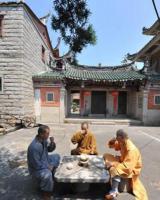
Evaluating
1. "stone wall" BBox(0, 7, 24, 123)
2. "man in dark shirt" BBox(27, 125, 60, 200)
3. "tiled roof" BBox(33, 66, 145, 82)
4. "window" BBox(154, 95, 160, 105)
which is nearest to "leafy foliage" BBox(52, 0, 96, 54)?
"man in dark shirt" BBox(27, 125, 60, 200)

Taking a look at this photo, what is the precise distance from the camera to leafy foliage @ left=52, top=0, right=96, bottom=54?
4.38 meters

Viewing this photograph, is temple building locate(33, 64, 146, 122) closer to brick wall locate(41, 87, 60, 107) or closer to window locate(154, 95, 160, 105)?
brick wall locate(41, 87, 60, 107)

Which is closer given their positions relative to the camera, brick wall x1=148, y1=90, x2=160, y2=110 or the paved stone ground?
the paved stone ground

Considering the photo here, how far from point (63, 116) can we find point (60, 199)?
40.2 feet

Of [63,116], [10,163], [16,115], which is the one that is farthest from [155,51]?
[10,163]

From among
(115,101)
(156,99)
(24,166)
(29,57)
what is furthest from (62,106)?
(24,166)

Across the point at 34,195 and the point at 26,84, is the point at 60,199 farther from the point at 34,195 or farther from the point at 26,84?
the point at 26,84

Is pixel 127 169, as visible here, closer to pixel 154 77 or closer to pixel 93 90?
pixel 154 77

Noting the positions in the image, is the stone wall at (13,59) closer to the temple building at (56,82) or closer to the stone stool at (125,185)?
the temple building at (56,82)

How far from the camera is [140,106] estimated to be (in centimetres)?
1742

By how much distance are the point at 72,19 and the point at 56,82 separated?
12.3 metres

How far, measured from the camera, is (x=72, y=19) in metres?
4.55

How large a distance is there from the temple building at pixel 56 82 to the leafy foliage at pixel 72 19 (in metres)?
9.27

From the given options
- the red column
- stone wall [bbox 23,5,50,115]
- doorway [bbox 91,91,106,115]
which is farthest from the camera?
doorway [bbox 91,91,106,115]
